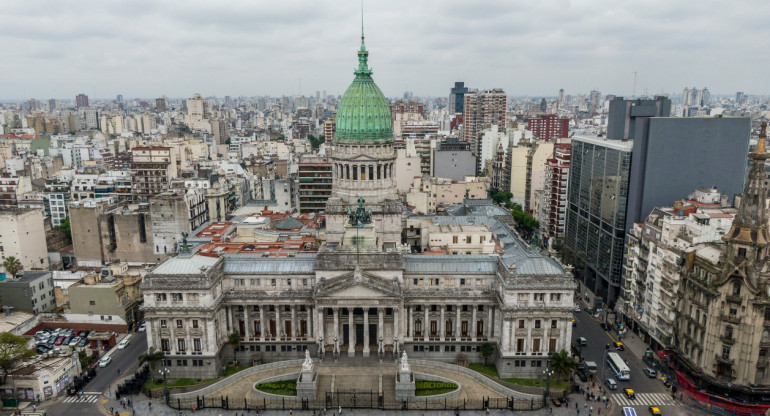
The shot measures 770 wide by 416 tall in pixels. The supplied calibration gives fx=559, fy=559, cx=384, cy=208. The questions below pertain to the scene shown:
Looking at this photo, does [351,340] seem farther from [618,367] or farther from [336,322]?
[618,367]

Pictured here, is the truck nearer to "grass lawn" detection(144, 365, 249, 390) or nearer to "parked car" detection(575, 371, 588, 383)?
"parked car" detection(575, 371, 588, 383)

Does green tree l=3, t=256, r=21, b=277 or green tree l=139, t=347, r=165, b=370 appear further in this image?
green tree l=3, t=256, r=21, b=277

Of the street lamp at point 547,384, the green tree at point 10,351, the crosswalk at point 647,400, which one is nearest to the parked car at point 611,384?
the crosswalk at point 647,400

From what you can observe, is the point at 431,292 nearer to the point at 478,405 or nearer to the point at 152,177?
the point at 478,405

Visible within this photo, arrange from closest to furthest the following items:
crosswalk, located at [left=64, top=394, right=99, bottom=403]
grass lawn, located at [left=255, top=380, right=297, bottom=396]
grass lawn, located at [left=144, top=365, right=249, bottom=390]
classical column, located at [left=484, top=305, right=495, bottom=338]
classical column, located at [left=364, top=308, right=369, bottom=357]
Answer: grass lawn, located at [left=255, top=380, right=297, bottom=396] → crosswalk, located at [left=64, top=394, right=99, bottom=403] → grass lawn, located at [left=144, top=365, right=249, bottom=390] → classical column, located at [left=364, top=308, right=369, bottom=357] → classical column, located at [left=484, top=305, right=495, bottom=338]

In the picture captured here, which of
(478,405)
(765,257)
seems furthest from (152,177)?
(765,257)

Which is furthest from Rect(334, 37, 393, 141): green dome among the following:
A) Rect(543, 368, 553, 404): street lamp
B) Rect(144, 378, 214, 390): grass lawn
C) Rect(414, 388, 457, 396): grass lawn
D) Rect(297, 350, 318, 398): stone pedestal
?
Rect(543, 368, 553, 404): street lamp

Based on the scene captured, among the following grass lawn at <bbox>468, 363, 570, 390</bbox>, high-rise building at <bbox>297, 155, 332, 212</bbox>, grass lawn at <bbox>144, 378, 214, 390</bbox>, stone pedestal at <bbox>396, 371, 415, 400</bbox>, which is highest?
high-rise building at <bbox>297, 155, 332, 212</bbox>
